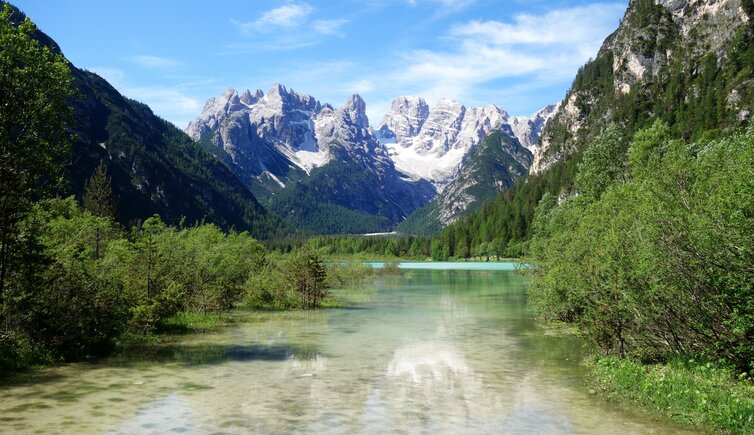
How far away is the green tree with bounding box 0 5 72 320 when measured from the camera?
24.5 m

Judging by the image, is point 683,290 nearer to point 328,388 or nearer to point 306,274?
point 328,388

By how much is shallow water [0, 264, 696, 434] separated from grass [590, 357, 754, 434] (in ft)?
3.74

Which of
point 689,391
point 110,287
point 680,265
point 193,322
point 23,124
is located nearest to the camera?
point 689,391

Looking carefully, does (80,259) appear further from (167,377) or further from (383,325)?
(383,325)

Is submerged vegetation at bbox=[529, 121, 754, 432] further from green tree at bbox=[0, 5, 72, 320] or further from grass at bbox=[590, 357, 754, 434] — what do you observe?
green tree at bbox=[0, 5, 72, 320]

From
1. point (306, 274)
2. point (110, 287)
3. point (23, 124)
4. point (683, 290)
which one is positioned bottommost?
point (306, 274)

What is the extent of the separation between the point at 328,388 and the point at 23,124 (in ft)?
61.2

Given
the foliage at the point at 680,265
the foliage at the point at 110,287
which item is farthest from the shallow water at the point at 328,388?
the foliage at the point at 680,265

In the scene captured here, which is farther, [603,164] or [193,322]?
[603,164]

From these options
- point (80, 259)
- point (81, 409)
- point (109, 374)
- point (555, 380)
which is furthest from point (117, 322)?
point (555, 380)

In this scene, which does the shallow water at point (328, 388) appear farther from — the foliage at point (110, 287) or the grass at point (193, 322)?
the grass at point (193, 322)

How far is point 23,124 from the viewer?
25734mm

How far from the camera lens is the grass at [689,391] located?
667 inches

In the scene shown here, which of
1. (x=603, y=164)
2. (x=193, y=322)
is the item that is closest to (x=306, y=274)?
(x=193, y=322)
